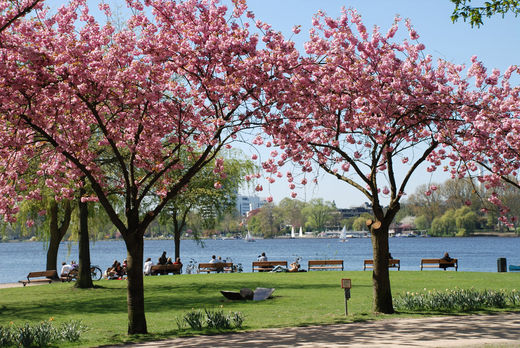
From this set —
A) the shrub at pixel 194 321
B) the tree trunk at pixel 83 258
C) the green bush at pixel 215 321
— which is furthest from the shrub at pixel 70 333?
the tree trunk at pixel 83 258

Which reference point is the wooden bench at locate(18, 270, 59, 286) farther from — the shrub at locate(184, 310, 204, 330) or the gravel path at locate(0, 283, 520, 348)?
the gravel path at locate(0, 283, 520, 348)

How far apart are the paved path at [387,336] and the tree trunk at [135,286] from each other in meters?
1.42

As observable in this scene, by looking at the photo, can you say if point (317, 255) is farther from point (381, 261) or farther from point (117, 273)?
point (381, 261)

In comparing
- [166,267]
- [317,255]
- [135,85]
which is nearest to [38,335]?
[135,85]

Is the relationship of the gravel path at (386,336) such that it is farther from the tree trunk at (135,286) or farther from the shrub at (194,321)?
the tree trunk at (135,286)

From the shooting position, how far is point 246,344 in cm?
1170

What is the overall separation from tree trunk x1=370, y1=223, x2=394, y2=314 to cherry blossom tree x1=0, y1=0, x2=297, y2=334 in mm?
4897

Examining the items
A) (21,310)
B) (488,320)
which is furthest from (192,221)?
(488,320)

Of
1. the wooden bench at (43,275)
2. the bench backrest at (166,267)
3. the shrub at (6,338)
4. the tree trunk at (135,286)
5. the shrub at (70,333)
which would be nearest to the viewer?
the shrub at (6,338)

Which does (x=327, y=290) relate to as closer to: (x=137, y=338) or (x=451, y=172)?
(x=451, y=172)

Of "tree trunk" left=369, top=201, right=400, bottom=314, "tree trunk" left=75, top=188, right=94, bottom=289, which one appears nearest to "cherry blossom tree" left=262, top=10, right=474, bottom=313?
"tree trunk" left=369, top=201, right=400, bottom=314

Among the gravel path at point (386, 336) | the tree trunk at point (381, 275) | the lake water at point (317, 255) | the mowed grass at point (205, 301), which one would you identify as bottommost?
the lake water at point (317, 255)

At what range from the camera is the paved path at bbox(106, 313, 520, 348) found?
11406mm

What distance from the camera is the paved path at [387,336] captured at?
449 inches
